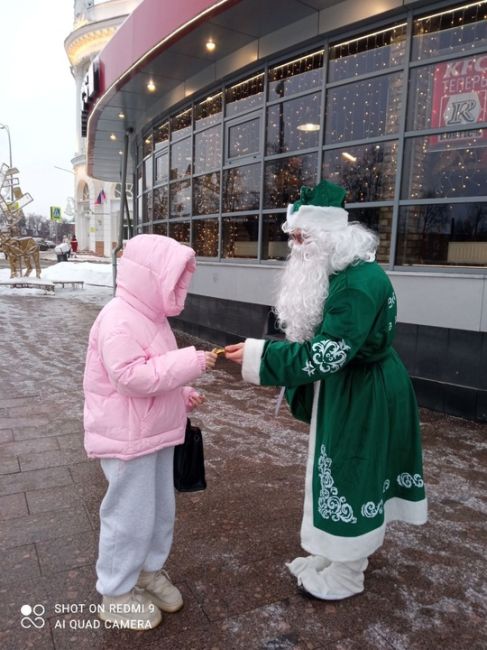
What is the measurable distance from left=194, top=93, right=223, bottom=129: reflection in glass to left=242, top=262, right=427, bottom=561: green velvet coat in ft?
22.7

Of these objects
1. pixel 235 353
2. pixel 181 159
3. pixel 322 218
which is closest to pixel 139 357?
pixel 235 353

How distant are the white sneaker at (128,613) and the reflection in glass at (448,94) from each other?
5035mm

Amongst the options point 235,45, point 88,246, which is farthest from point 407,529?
point 88,246

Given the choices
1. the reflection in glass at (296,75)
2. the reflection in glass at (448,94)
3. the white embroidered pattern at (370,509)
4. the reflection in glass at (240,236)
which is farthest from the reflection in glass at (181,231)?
the white embroidered pattern at (370,509)

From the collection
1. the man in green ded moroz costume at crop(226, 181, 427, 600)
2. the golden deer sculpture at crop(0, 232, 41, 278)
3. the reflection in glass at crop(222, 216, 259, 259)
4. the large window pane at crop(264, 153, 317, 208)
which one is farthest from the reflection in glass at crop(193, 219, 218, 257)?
the golden deer sculpture at crop(0, 232, 41, 278)

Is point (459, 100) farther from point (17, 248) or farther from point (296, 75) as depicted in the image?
point (17, 248)

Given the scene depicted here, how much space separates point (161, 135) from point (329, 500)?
9.59 m

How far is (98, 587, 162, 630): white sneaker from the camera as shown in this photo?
83.5 inches

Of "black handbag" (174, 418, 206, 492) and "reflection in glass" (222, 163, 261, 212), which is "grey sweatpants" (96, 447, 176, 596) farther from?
"reflection in glass" (222, 163, 261, 212)

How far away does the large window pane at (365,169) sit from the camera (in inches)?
222

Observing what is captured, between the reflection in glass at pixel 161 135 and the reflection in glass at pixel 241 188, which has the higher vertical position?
the reflection in glass at pixel 161 135

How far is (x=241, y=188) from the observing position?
25.2ft

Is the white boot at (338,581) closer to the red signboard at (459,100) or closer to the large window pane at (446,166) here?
the large window pane at (446,166)

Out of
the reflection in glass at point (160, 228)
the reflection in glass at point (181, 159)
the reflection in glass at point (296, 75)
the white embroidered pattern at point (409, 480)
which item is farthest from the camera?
the reflection in glass at point (160, 228)
